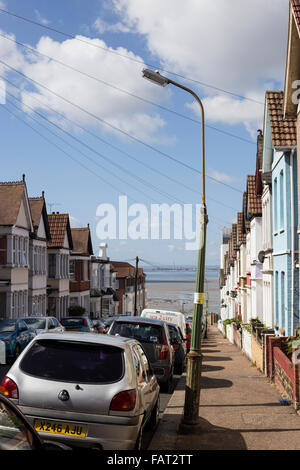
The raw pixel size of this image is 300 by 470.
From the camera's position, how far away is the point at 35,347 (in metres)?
7.70

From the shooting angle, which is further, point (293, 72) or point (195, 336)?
point (293, 72)

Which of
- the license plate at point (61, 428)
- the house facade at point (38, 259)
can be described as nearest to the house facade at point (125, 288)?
the house facade at point (38, 259)

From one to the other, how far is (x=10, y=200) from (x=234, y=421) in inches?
1025

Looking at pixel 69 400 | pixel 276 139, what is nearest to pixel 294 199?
pixel 276 139

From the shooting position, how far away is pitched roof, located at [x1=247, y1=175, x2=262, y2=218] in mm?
29559

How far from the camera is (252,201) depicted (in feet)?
100

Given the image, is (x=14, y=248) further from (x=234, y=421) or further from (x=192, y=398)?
(x=192, y=398)

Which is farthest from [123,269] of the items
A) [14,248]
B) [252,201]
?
[252,201]

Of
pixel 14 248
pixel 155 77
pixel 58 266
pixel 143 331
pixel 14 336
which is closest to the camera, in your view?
pixel 155 77

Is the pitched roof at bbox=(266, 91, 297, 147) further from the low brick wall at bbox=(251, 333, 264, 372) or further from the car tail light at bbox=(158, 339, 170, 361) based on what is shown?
the car tail light at bbox=(158, 339, 170, 361)

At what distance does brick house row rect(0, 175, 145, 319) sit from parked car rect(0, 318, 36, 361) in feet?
37.6

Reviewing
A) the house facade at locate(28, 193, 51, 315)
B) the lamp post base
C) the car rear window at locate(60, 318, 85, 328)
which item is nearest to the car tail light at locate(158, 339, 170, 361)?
the lamp post base

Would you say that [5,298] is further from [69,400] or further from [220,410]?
[69,400]
